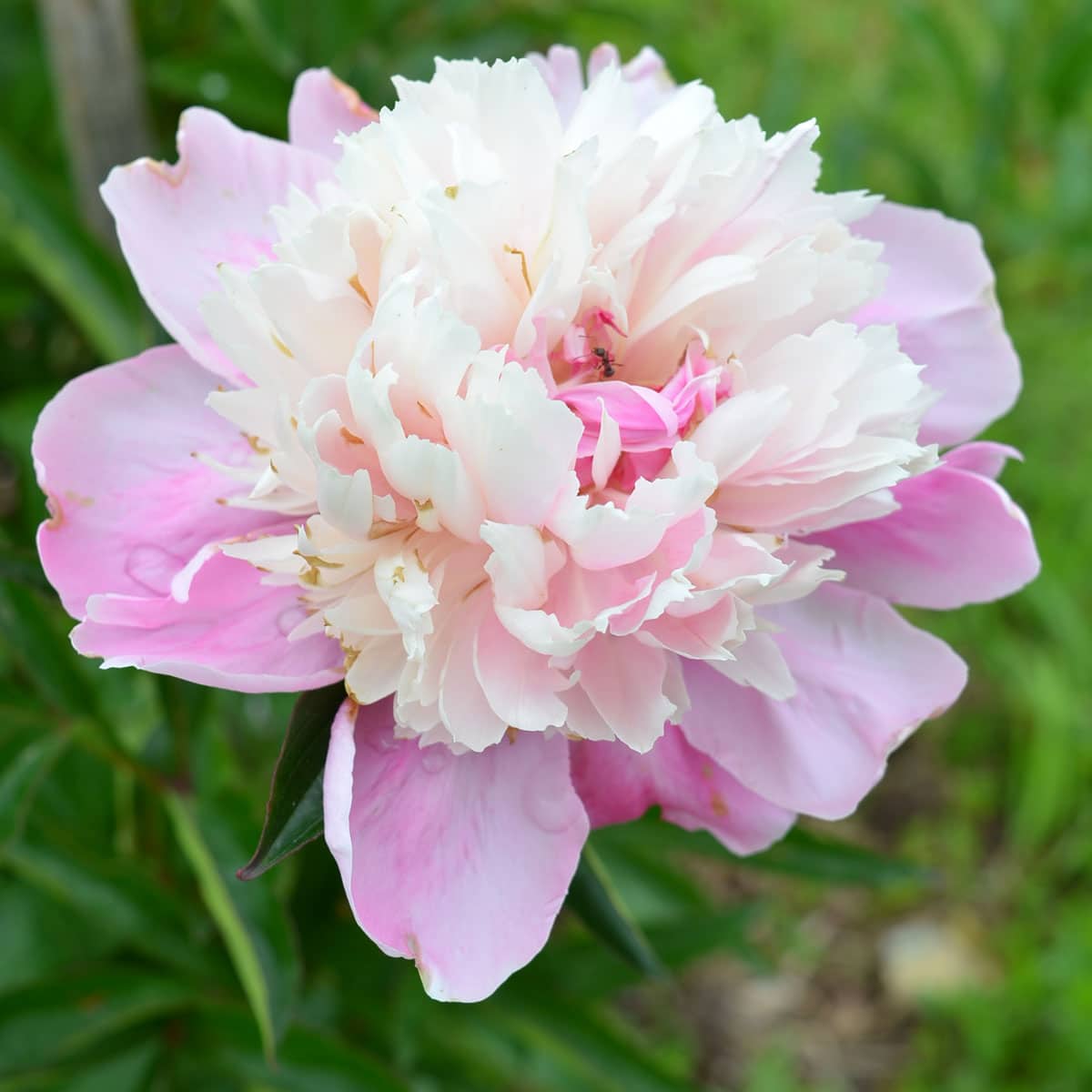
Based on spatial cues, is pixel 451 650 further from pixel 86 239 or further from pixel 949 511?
pixel 86 239

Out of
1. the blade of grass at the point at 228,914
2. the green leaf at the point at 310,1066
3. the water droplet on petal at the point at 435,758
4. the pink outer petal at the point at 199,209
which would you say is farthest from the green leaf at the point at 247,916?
the pink outer petal at the point at 199,209

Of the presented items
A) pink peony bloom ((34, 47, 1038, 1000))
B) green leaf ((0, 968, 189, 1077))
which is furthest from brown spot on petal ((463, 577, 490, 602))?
green leaf ((0, 968, 189, 1077))

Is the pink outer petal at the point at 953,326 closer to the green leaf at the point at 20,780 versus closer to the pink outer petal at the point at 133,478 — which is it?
the pink outer petal at the point at 133,478

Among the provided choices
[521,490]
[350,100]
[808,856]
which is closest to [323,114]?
[350,100]

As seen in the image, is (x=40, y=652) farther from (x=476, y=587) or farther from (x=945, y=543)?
(x=945, y=543)

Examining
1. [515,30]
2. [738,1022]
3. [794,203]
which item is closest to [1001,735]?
[738,1022]

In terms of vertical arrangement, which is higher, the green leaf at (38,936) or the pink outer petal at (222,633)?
the pink outer petal at (222,633)

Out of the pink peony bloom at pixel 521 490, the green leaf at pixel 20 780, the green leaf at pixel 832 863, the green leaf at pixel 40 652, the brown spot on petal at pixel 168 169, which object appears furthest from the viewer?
the green leaf at pixel 832 863
